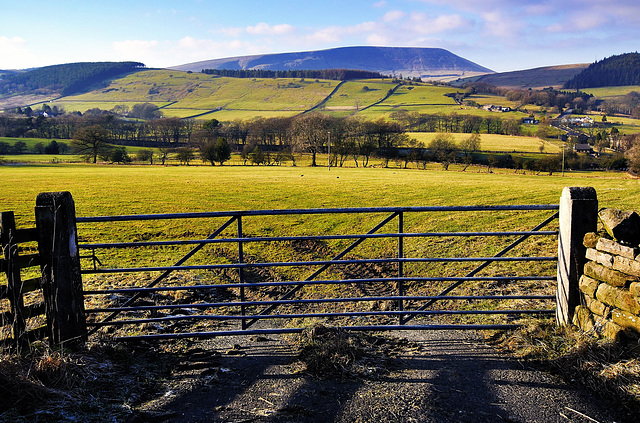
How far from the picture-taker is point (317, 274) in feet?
20.7

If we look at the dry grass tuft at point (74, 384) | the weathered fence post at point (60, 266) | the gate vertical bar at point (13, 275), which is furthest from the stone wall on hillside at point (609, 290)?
the gate vertical bar at point (13, 275)

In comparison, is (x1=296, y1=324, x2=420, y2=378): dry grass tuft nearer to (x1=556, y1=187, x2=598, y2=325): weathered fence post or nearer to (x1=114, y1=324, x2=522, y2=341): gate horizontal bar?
(x1=114, y1=324, x2=522, y2=341): gate horizontal bar

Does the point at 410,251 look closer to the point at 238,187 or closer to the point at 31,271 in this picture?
the point at 31,271

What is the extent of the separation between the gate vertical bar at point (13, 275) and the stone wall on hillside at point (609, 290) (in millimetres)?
6220

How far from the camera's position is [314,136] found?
85.1 m

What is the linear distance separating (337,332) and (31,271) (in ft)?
32.1

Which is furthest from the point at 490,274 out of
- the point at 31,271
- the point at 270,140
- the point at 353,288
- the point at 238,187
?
the point at 270,140

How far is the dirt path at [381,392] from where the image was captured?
4.04m

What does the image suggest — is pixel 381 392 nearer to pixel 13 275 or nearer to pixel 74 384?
pixel 74 384

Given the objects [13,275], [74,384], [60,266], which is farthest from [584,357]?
[13,275]

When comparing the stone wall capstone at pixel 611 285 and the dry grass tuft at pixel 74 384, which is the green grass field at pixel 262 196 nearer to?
the stone wall capstone at pixel 611 285

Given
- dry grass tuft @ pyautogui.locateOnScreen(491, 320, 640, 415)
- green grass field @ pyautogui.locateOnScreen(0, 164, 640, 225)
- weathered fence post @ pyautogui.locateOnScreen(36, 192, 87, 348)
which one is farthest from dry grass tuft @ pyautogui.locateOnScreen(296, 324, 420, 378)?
green grass field @ pyautogui.locateOnScreen(0, 164, 640, 225)

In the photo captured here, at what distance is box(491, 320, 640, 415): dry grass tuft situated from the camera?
424 cm

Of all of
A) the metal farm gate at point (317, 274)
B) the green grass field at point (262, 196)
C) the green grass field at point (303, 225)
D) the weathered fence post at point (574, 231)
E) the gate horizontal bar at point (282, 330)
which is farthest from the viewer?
the green grass field at point (262, 196)
